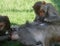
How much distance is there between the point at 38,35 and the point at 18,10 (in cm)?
221

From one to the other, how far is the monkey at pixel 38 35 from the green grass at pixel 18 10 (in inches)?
49.4

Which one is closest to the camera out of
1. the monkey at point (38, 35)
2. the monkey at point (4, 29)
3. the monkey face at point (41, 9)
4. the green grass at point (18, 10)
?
the monkey at point (38, 35)

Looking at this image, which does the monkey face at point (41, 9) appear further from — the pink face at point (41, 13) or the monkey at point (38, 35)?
→ the monkey at point (38, 35)

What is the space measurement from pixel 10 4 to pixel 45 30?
2586 millimetres

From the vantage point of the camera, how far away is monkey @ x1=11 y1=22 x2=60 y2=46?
5129 mm

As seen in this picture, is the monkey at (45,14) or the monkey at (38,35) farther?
the monkey at (45,14)

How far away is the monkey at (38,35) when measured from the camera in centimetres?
513

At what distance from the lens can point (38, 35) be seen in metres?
5.20

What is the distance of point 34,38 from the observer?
→ 5.16 meters

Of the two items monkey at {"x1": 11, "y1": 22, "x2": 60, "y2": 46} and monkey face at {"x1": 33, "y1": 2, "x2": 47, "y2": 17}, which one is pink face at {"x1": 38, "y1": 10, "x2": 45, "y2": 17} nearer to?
monkey face at {"x1": 33, "y1": 2, "x2": 47, "y2": 17}

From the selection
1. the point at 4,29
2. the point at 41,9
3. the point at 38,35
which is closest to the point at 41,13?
the point at 41,9

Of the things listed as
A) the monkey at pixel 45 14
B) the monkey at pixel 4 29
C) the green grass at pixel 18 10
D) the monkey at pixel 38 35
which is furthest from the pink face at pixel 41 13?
the green grass at pixel 18 10

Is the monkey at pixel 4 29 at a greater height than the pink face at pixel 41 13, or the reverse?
the pink face at pixel 41 13

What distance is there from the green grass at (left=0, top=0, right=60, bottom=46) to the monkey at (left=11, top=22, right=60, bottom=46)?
1.25 metres
